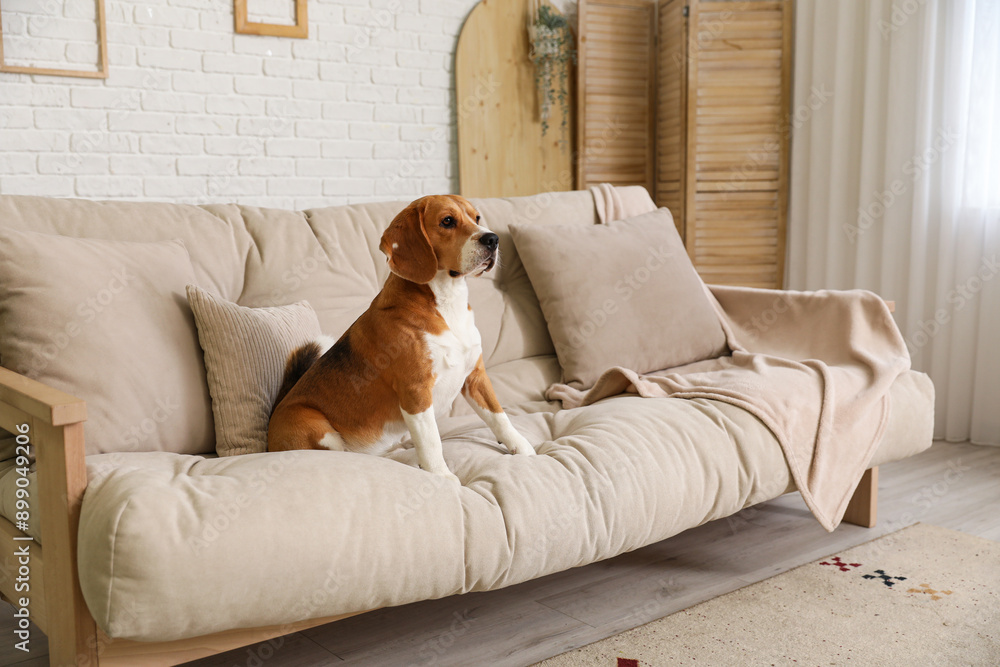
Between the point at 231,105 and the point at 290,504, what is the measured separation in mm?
2479

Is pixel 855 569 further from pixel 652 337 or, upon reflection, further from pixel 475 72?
pixel 475 72

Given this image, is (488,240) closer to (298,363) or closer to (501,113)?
(298,363)

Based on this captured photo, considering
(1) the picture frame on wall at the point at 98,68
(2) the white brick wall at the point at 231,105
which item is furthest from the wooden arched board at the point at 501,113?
(1) the picture frame on wall at the point at 98,68

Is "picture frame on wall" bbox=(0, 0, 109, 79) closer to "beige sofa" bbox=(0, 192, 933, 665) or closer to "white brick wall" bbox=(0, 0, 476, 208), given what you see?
"white brick wall" bbox=(0, 0, 476, 208)

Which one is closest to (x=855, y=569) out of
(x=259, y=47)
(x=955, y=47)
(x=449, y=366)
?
(x=449, y=366)

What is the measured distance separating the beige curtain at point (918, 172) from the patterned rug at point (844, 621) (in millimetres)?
1366

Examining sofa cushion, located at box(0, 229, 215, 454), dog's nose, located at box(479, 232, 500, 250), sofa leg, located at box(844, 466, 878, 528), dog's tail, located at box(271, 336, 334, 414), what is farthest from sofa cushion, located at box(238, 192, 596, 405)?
sofa leg, located at box(844, 466, 878, 528)

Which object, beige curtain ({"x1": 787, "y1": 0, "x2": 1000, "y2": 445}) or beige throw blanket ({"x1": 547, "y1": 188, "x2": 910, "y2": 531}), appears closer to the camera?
beige throw blanket ({"x1": 547, "y1": 188, "x2": 910, "y2": 531})

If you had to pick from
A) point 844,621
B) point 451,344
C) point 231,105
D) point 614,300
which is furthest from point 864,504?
point 231,105

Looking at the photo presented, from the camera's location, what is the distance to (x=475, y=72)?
3.74 metres

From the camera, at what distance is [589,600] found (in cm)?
181

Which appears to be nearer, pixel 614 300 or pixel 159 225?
pixel 159 225

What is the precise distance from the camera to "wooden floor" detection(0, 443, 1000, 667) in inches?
63.2

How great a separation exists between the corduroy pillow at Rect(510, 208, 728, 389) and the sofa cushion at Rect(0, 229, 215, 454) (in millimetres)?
957
